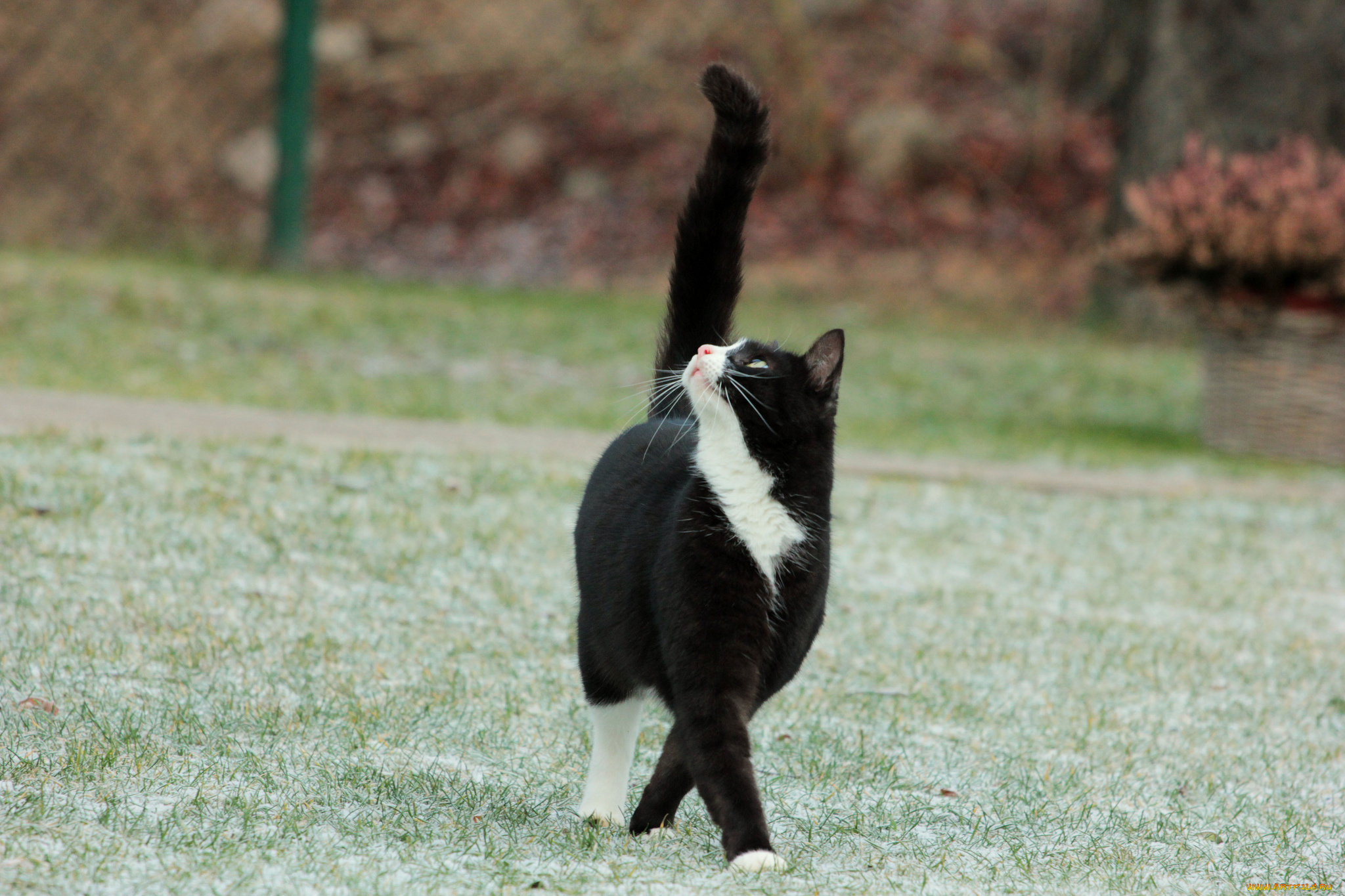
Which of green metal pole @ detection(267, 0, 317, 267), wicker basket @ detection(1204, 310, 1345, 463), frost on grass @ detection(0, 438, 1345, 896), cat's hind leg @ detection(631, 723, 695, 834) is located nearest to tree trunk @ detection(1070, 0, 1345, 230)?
wicker basket @ detection(1204, 310, 1345, 463)

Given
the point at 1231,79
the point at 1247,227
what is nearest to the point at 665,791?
the point at 1247,227

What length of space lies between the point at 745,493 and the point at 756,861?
18.8 inches

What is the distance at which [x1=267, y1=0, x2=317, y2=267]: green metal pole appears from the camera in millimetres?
8875

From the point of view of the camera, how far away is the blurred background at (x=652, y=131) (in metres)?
9.50

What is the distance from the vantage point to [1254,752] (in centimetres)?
275

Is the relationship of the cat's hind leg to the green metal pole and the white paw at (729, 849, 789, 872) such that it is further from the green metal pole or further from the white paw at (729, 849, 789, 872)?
the green metal pole

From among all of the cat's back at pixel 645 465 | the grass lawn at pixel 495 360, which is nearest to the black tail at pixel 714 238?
the cat's back at pixel 645 465

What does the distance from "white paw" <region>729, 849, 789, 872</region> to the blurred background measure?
291 inches

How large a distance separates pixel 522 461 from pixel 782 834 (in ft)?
9.07

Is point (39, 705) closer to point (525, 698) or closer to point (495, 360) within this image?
point (525, 698)

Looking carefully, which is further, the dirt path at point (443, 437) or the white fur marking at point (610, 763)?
the dirt path at point (443, 437)

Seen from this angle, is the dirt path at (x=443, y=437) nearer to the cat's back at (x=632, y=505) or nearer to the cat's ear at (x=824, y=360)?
the cat's back at (x=632, y=505)

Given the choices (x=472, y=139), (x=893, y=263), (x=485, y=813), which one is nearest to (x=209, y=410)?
(x=485, y=813)

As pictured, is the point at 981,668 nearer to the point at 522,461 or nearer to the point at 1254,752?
the point at 1254,752
